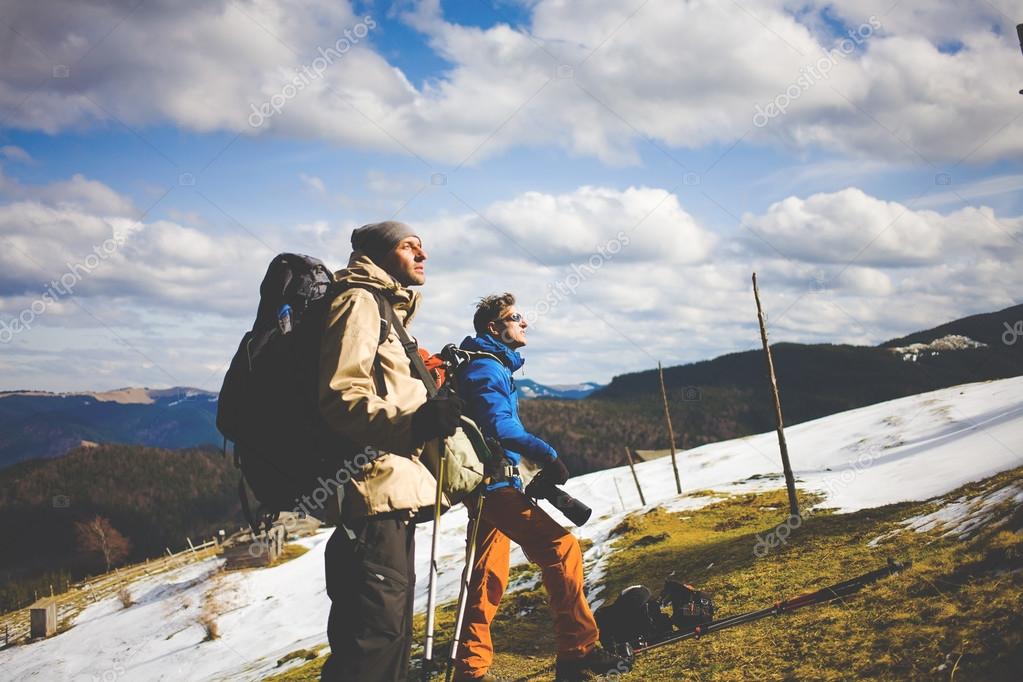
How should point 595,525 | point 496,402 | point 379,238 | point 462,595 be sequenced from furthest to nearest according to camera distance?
1. point 595,525
2. point 496,402
3. point 462,595
4. point 379,238

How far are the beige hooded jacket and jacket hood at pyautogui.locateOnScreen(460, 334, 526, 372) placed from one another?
1.59 m

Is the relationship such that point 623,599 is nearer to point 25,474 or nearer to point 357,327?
point 357,327

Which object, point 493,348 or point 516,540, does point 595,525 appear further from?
point 493,348

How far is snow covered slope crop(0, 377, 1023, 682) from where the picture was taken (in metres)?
14.9

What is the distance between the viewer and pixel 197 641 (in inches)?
1240

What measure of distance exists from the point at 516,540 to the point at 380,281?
8.44ft

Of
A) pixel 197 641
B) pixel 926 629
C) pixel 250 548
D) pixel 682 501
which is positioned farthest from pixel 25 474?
pixel 926 629

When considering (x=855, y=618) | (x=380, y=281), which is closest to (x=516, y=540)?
(x=380, y=281)

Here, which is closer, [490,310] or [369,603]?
[369,603]

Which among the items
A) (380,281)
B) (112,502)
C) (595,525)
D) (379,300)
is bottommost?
(112,502)

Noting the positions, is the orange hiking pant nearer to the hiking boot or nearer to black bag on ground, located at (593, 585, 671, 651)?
the hiking boot

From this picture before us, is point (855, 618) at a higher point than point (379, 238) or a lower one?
lower

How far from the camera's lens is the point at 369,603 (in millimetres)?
3000

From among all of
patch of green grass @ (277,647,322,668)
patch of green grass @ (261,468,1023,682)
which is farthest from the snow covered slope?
patch of green grass @ (261,468,1023,682)
